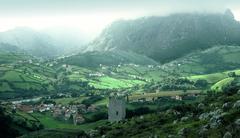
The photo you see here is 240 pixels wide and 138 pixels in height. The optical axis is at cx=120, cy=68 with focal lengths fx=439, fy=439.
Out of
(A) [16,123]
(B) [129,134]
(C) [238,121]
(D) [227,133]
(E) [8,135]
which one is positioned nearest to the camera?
(D) [227,133]

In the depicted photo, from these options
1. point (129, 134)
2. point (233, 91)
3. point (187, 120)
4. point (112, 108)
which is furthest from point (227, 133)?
point (112, 108)

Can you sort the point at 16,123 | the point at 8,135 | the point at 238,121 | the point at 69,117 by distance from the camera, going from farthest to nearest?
the point at 69,117 < the point at 16,123 < the point at 8,135 < the point at 238,121

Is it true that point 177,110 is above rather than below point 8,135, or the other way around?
above

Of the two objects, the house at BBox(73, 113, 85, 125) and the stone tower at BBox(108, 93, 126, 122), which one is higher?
the stone tower at BBox(108, 93, 126, 122)

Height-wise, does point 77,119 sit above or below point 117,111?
below

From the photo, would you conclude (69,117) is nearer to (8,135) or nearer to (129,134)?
(8,135)

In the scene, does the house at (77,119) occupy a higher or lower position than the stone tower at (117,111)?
lower

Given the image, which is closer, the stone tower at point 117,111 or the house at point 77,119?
the stone tower at point 117,111

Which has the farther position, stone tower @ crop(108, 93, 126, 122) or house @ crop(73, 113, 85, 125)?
house @ crop(73, 113, 85, 125)

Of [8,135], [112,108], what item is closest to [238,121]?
[112,108]

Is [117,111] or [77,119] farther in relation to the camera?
[77,119]

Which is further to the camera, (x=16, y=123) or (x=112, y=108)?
(x=16, y=123)
